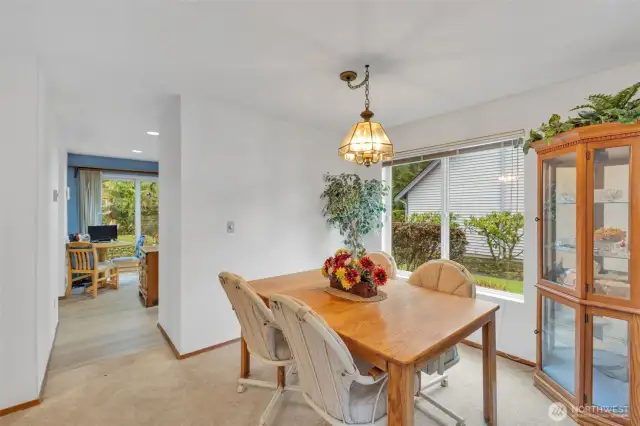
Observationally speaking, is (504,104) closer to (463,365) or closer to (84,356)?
(463,365)

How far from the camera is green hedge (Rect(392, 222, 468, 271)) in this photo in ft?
11.2

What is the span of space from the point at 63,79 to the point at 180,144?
A: 96 centimetres

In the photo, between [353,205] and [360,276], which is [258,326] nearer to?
[360,276]

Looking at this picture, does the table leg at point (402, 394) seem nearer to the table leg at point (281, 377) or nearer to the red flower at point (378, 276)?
the red flower at point (378, 276)

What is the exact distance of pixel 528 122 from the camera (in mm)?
2678

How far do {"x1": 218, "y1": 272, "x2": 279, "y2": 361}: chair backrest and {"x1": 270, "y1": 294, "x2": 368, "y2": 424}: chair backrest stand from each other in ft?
1.16

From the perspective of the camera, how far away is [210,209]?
2953 millimetres

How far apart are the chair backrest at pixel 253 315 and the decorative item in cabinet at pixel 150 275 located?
254 centimetres

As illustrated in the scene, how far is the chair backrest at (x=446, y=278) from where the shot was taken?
2135 mm

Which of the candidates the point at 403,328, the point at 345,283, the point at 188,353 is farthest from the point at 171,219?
the point at 403,328

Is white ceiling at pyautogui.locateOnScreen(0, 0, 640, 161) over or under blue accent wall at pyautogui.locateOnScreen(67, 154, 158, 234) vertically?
over

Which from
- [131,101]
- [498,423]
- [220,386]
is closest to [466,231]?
[498,423]

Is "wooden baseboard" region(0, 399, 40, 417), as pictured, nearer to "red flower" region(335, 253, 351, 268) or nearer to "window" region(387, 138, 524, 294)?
"red flower" region(335, 253, 351, 268)

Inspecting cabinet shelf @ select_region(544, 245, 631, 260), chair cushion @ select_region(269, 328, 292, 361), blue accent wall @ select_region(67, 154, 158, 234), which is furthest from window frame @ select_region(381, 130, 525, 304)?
blue accent wall @ select_region(67, 154, 158, 234)
